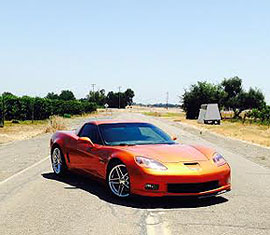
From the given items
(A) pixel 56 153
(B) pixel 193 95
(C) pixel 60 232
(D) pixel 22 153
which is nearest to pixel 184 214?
(C) pixel 60 232

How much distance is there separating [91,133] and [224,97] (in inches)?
2708

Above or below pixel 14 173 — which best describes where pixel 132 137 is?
above

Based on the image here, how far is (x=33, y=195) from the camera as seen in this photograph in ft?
22.6

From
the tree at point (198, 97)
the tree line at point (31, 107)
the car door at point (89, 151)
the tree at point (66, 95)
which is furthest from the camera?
the tree at point (66, 95)

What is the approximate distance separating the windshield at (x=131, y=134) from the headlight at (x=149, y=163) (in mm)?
986

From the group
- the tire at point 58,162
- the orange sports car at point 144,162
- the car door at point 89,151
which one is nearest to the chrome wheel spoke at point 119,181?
the orange sports car at point 144,162

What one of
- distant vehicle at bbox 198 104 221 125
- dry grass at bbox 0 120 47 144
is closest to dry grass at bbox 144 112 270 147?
distant vehicle at bbox 198 104 221 125

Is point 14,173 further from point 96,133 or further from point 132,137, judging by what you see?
point 132,137

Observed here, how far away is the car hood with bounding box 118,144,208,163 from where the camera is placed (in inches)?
248

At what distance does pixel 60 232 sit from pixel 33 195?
2.37 metres

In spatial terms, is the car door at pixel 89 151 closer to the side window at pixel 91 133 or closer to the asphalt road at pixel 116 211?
the side window at pixel 91 133

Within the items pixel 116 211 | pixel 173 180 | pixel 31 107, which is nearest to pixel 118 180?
A: pixel 116 211

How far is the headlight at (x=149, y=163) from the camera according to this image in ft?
19.9

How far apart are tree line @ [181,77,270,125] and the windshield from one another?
64.6 meters
